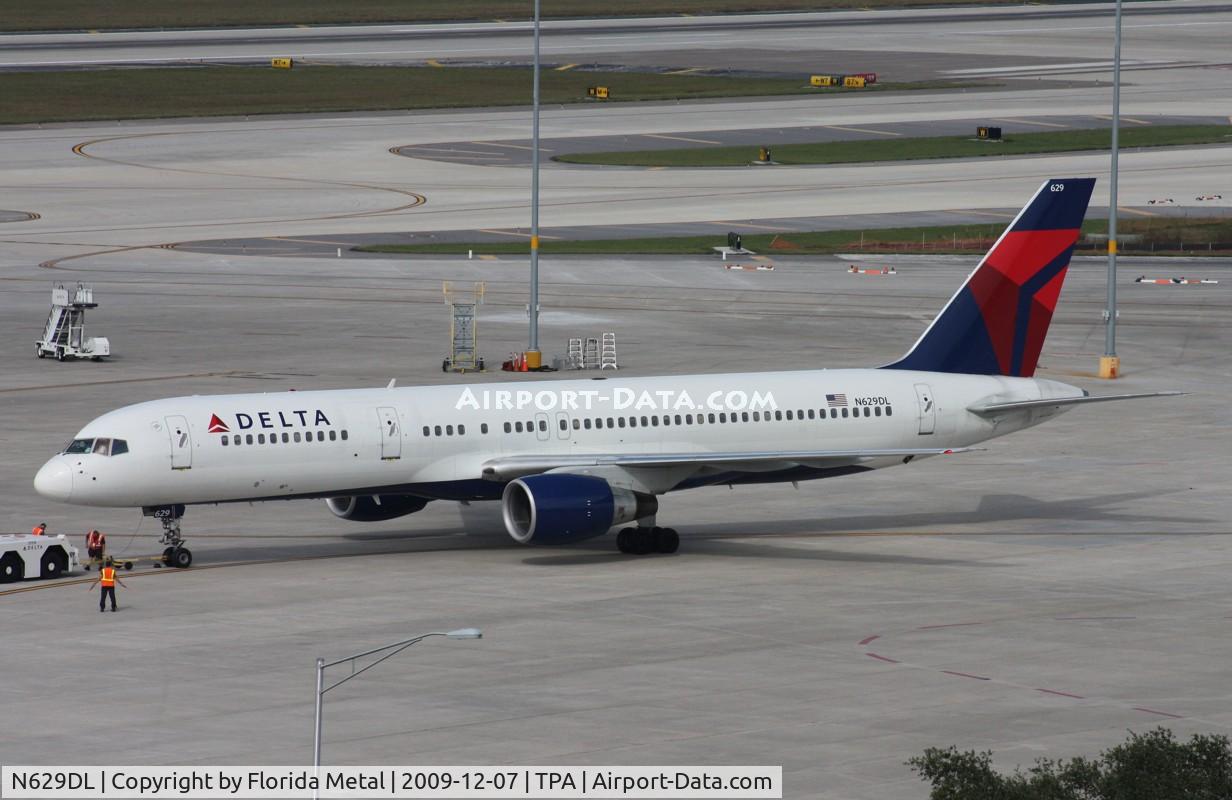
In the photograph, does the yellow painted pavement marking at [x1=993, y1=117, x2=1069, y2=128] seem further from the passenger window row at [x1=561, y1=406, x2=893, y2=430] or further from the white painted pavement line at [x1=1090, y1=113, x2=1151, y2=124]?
the passenger window row at [x1=561, y1=406, x2=893, y2=430]

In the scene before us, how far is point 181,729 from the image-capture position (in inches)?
1356

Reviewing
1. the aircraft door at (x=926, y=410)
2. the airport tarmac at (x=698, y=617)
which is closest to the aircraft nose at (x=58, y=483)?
the airport tarmac at (x=698, y=617)

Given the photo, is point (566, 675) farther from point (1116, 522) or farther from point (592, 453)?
point (1116, 522)

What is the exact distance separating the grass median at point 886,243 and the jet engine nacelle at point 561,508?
64640 mm

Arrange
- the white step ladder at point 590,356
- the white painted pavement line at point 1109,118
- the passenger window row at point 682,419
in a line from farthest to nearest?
1. the white painted pavement line at point 1109,118
2. the white step ladder at point 590,356
3. the passenger window row at point 682,419

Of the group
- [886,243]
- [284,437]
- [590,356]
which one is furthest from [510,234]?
[284,437]

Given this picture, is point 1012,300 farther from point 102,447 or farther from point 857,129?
point 857,129

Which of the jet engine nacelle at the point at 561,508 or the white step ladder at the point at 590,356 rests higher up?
the white step ladder at the point at 590,356

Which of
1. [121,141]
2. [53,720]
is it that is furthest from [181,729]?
[121,141]

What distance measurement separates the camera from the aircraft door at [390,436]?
161 feet

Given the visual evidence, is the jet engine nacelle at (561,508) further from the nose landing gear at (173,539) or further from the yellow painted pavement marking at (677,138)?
the yellow painted pavement marking at (677,138)

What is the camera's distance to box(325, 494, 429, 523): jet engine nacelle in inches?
2040

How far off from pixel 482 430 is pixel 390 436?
2.42 metres

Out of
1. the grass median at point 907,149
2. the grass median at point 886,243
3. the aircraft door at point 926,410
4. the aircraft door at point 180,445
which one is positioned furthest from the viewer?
the grass median at point 907,149
